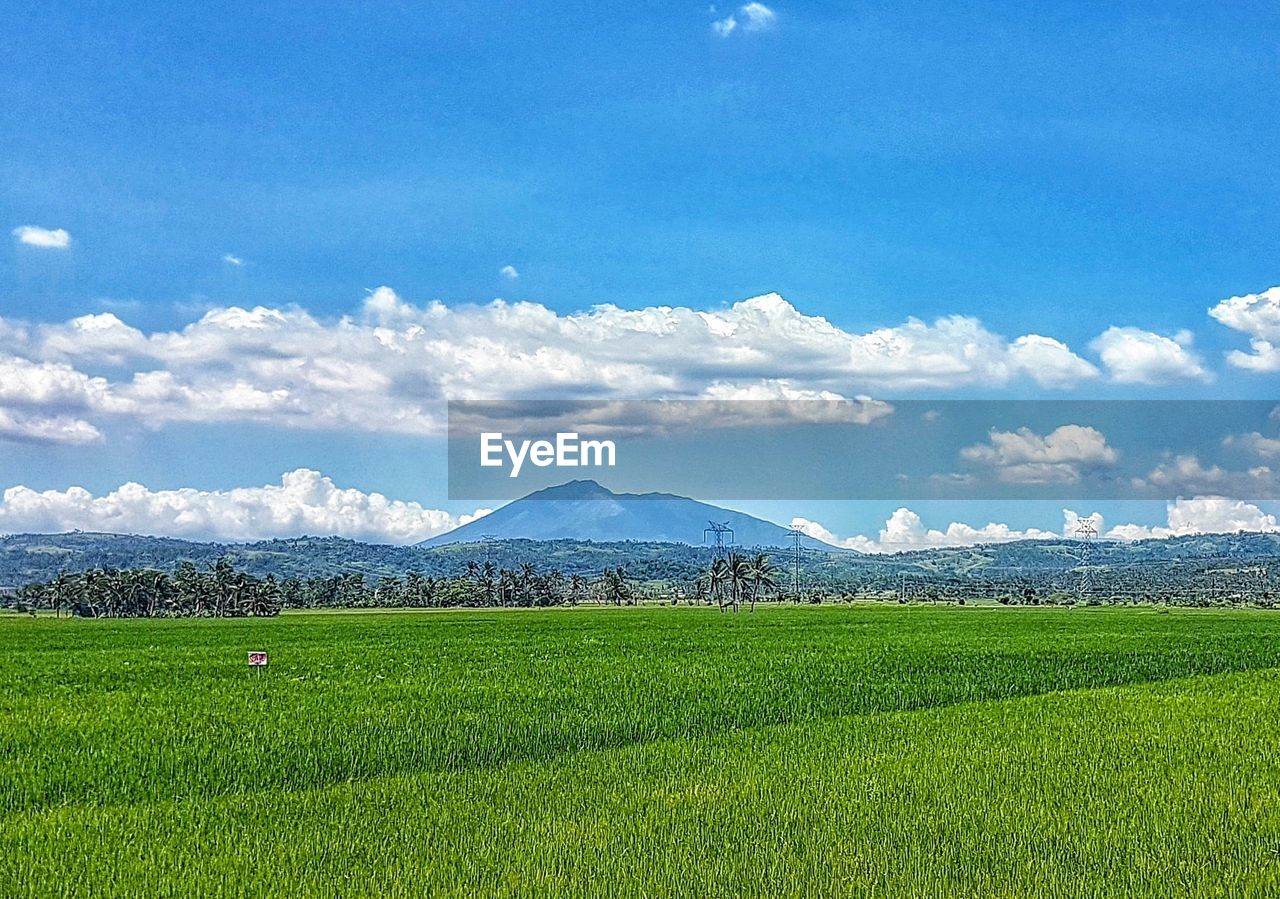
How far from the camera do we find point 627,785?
42.7ft

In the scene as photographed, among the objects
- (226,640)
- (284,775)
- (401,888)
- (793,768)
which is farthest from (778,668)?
(226,640)

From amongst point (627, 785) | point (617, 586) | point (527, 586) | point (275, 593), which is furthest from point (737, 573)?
point (627, 785)

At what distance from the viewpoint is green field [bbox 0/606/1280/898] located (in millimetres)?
9297

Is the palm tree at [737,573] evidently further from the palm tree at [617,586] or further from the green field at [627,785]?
the green field at [627,785]

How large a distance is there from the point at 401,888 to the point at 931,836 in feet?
16.9

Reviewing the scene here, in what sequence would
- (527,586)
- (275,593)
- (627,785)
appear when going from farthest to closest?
(527,586)
(275,593)
(627,785)

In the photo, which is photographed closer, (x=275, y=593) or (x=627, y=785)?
(x=627, y=785)

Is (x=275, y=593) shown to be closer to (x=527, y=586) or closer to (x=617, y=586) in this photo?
(x=527, y=586)

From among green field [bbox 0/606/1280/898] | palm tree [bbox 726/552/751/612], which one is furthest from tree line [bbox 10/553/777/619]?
green field [bbox 0/606/1280/898]

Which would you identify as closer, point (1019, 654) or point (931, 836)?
point (931, 836)

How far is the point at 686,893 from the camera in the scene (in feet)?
28.7

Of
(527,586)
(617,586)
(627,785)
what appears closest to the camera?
(627,785)

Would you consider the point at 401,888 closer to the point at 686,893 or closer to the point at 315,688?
the point at 686,893

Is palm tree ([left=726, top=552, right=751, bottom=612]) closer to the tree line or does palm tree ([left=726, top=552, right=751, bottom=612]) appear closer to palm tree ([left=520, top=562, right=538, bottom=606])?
the tree line
